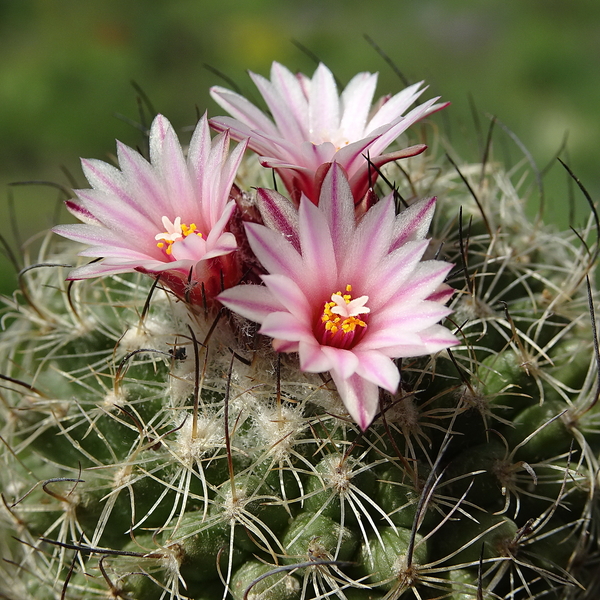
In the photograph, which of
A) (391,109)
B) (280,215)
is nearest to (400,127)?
(391,109)

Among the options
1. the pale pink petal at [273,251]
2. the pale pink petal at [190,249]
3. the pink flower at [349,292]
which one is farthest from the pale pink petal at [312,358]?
the pale pink petal at [190,249]

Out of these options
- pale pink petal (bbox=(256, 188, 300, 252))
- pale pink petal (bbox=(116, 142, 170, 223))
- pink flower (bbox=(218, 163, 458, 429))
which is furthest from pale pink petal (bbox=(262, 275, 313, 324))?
pale pink petal (bbox=(116, 142, 170, 223))

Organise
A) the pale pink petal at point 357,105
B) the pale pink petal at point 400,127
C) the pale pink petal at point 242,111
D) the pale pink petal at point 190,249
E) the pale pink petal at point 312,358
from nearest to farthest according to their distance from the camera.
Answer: the pale pink petal at point 312,358 → the pale pink petal at point 190,249 → the pale pink petal at point 400,127 → the pale pink petal at point 242,111 → the pale pink petal at point 357,105

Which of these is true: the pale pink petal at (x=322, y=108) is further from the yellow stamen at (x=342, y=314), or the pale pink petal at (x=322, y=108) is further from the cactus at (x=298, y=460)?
the yellow stamen at (x=342, y=314)

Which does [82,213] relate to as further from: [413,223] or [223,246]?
[413,223]

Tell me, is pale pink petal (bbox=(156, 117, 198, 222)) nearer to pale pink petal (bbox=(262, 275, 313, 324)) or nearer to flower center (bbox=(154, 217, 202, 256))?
flower center (bbox=(154, 217, 202, 256))

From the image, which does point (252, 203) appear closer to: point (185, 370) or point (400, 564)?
point (185, 370)
